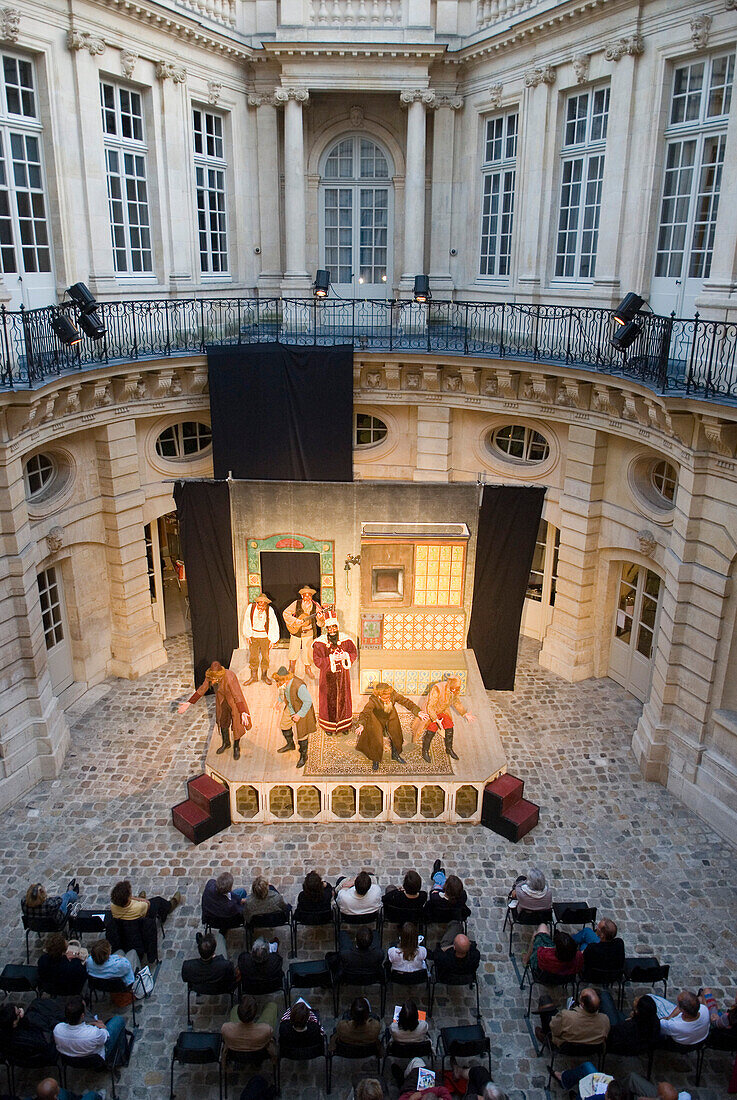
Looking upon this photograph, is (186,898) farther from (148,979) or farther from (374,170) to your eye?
(374,170)

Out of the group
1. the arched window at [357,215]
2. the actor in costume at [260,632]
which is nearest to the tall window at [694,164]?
the arched window at [357,215]

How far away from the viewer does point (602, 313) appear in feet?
45.7

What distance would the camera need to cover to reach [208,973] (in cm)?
883

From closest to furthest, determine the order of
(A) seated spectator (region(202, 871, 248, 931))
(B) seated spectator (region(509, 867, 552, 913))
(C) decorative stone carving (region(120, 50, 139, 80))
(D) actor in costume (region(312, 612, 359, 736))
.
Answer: (A) seated spectator (region(202, 871, 248, 931)) → (B) seated spectator (region(509, 867, 552, 913)) → (D) actor in costume (region(312, 612, 359, 736)) → (C) decorative stone carving (region(120, 50, 139, 80))

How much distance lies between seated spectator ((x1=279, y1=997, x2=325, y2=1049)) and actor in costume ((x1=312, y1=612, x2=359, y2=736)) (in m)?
5.02

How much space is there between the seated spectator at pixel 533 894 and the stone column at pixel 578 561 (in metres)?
6.74

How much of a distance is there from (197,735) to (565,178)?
12283mm

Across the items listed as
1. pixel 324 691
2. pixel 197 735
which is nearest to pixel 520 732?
pixel 324 691

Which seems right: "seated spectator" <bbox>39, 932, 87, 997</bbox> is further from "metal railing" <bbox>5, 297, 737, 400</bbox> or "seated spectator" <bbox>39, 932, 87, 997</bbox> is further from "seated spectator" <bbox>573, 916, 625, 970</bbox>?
"metal railing" <bbox>5, 297, 737, 400</bbox>

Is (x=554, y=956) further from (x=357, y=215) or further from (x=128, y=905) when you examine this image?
(x=357, y=215)

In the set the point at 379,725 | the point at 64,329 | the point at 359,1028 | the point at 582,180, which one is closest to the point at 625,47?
the point at 582,180

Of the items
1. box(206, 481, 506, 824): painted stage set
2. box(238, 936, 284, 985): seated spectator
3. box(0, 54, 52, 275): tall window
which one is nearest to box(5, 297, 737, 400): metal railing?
box(0, 54, 52, 275): tall window

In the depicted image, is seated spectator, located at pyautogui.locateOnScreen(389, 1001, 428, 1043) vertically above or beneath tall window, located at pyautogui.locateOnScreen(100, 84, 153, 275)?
beneath

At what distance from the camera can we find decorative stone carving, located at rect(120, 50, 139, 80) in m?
14.6
